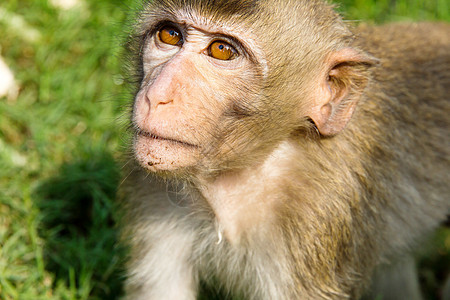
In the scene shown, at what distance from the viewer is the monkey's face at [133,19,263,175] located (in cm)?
261

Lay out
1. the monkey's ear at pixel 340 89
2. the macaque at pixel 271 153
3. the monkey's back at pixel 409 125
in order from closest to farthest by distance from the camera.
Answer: the macaque at pixel 271 153, the monkey's ear at pixel 340 89, the monkey's back at pixel 409 125

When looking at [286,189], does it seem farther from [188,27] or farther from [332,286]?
[188,27]

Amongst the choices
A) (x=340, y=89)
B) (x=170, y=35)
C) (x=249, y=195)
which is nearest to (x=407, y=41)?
(x=340, y=89)

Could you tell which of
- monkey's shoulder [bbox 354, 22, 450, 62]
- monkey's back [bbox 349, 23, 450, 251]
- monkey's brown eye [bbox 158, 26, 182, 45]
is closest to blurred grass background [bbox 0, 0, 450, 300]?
monkey's shoulder [bbox 354, 22, 450, 62]

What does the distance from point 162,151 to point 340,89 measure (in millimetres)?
857

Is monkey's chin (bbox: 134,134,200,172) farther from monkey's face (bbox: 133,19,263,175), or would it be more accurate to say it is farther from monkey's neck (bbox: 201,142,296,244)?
monkey's neck (bbox: 201,142,296,244)

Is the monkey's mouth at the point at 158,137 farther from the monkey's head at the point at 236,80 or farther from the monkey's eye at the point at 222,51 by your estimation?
the monkey's eye at the point at 222,51

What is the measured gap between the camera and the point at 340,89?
2.96m

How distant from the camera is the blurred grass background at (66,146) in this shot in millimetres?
3924

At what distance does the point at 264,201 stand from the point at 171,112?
734 mm

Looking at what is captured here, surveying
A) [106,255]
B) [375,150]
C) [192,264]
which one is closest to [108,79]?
[106,255]

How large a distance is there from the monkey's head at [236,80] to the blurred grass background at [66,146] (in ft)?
2.13

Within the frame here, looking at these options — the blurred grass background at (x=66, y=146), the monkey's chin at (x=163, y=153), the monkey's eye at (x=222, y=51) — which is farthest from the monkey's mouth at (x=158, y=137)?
the blurred grass background at (x=66, y=146)

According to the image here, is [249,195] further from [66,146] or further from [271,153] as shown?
[66,146]
